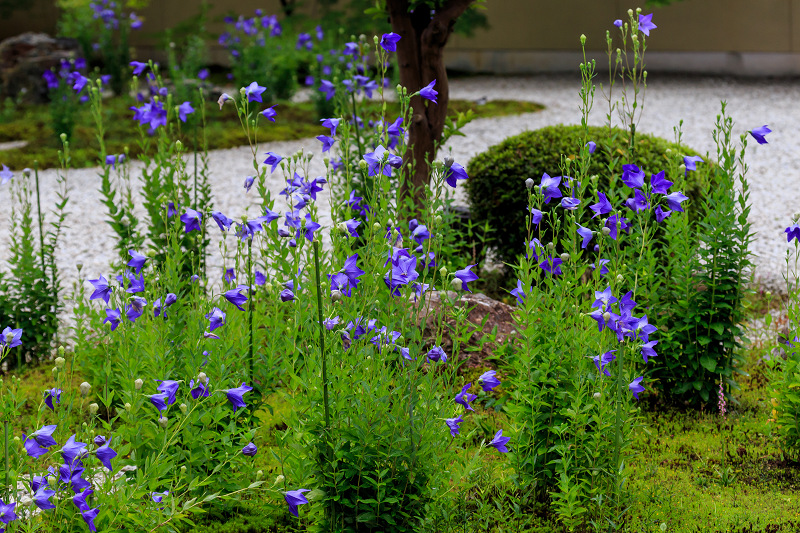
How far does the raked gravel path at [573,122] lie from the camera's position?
6082 millimetres

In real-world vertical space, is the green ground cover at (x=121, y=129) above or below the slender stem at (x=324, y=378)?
above

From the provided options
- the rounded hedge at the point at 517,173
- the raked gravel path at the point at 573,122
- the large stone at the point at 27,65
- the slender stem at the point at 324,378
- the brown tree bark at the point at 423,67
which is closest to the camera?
the slender stem at the point at 324,378

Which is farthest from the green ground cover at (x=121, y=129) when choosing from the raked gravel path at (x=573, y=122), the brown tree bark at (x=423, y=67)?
the brown tree bark at (x=423, y=67)

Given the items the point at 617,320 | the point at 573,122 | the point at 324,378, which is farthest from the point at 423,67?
the point at 573,122

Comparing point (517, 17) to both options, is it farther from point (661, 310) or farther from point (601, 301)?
point (601, 301)

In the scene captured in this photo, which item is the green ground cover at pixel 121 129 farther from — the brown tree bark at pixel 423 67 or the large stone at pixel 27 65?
the brown tree bark at pixel 423 67

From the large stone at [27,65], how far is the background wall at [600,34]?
377 cm

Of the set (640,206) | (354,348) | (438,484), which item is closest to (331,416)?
(354,348)

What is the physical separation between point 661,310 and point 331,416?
5.64 feet

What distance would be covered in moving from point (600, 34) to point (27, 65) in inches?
376

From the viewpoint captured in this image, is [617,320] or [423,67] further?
[423,67]

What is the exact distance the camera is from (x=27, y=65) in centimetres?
1130

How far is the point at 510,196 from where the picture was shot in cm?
481

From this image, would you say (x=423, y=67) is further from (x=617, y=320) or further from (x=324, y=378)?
(x=324, y=378)
